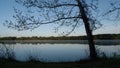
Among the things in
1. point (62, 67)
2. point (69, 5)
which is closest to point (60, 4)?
point (69, 5)

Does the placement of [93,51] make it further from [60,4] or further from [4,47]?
[4,47]

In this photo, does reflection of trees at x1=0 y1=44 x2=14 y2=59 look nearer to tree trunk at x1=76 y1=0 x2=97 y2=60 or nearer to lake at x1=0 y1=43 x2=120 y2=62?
lake at x1=0 y1=43 x2=120 y2=62

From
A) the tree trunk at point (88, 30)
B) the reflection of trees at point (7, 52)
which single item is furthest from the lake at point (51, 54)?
the tree trunk at point (88, 30)

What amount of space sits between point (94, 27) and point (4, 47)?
183 inches

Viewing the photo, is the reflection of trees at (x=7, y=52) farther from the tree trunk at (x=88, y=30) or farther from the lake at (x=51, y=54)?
the tree trunk at (x=88, y=30)

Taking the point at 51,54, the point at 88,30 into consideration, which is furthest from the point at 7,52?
the point at 51,54

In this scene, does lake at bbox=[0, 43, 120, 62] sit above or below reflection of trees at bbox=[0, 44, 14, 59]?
below

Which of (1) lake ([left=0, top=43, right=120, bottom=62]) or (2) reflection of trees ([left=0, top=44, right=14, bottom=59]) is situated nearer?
(2) reflection of trees ([left=0, top=44, right=14, bottom=59])

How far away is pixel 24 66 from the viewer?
30.8ft

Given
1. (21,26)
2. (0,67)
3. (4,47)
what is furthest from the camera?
(4,47)

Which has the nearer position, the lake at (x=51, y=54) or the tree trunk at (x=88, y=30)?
the tree trunk at (x=88, y=30)

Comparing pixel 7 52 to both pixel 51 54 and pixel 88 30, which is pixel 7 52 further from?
pixel 51 54

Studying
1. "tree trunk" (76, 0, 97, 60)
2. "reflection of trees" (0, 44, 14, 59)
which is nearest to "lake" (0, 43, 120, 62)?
"reflection of trees" (0, 44, 14, 59)

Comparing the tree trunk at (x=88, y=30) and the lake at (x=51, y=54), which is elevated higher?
the tree trunk at (x=88, y=30)
